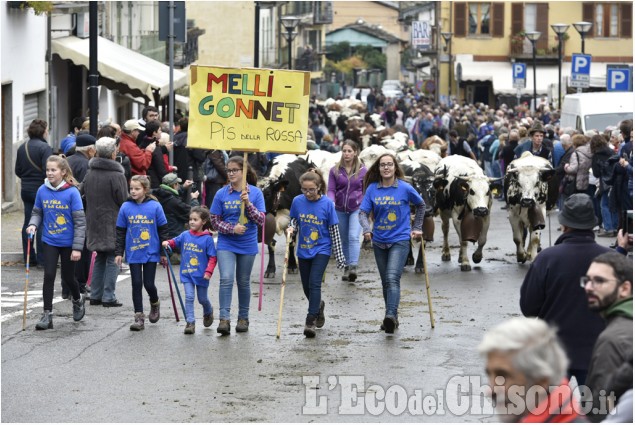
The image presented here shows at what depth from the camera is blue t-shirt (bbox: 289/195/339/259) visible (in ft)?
45.6

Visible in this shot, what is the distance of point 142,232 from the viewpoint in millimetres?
14141

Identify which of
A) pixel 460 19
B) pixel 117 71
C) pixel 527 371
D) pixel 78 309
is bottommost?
pixel 78 309

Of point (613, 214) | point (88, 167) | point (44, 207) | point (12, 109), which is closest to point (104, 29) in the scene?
point (12, 109)

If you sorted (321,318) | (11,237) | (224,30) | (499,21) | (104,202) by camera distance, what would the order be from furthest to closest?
1. (499,21)
2. (224,30)
3. (11,237)
4. (104,202)
5. (321,318)

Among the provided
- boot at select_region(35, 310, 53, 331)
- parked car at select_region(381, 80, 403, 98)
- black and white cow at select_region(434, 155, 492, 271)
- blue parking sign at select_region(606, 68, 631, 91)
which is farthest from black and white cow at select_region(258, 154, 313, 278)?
parked car at select_region(381, 80, 403, 98)

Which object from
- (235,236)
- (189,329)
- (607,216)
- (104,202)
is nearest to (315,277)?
(235,236)

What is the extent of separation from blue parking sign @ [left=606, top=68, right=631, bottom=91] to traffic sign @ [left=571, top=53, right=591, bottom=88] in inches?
97.4

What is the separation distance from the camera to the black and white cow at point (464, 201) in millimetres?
19500

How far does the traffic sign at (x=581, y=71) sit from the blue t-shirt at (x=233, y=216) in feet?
78.3

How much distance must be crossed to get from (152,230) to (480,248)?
6665mm

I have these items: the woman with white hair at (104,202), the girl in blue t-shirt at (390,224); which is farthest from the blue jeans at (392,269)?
the woman with white hair at (104,202)

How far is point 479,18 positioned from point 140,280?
228 feet

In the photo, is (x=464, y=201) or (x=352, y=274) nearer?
(x=352, y=274)

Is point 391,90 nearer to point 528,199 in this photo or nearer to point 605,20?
point 605,20
